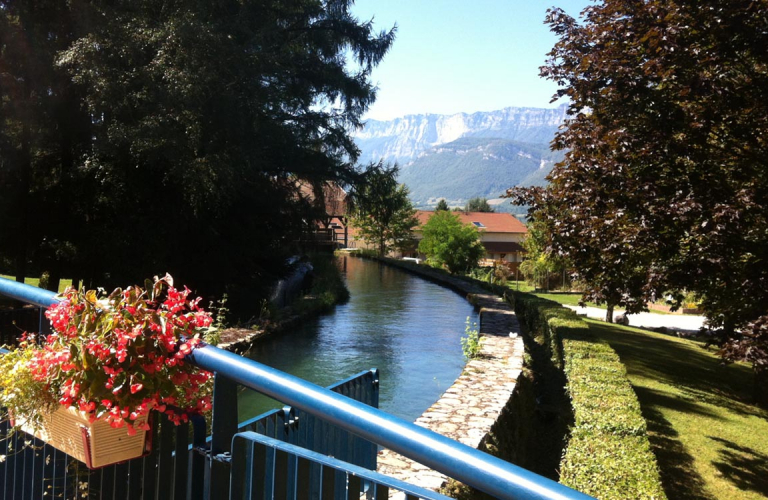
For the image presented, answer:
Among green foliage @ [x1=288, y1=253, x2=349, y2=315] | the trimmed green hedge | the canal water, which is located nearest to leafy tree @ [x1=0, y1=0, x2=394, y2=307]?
green foliage @ [x1=288, y1=253, x2=349, y2=315]

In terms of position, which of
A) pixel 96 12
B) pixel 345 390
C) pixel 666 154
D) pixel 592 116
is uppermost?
pixel 96 12

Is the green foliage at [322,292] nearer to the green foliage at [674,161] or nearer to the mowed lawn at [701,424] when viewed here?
the mowed lawn at [701,424]

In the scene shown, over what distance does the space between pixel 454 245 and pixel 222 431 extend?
1352 inches

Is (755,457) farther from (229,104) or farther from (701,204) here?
(229,104)

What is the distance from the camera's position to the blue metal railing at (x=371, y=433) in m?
1.08

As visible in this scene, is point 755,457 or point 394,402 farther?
point 394,402

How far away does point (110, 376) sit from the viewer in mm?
1772

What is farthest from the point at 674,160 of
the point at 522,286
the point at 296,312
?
the point at 522,286

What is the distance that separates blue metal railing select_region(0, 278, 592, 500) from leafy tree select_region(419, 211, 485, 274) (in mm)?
34208

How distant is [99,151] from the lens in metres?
12.3

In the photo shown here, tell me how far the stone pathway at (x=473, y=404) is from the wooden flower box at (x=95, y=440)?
3269 mm

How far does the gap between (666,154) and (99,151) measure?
1061cm

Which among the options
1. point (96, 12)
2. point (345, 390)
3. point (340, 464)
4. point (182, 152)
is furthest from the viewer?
point (96, 12)

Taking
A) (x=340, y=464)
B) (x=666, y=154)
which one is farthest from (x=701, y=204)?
(x=340, y=464)
